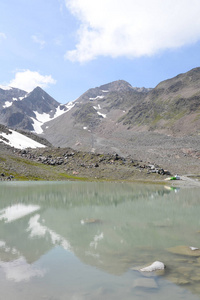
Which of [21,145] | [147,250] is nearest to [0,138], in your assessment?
[21,145]

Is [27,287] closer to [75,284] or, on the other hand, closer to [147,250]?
[75,284]

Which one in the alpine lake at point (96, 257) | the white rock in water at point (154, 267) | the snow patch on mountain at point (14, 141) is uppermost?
the snow patch on mountain at point (14, 141)

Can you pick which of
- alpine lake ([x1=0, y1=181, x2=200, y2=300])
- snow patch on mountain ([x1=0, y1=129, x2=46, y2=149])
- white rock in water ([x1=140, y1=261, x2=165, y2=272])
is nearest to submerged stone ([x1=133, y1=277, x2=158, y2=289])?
alpine lake ([x1=0, y1=181, x2=200, y2=300])

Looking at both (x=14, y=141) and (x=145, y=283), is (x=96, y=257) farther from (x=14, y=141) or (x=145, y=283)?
(x=14, y=141)

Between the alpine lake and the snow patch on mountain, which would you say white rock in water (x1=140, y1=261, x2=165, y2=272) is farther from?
the snow patch on mountain

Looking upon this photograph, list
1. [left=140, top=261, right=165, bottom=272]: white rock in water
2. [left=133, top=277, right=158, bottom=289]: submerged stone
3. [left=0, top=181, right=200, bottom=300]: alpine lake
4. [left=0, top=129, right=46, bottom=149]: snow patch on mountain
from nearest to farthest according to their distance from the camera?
[left=0, top=181, right=200, bottom=300]: alpine lake → [left=133, top=277, right=158, bottom=289]: submerged stone → [left=140, top=261, right=165, bottom=272]: white rock in water → [left=0, top=129, right=46, bottom=149]: snow patch on mountain

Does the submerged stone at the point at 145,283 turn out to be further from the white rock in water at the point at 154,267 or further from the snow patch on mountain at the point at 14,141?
the snow patch on mountain at the point at 14,141

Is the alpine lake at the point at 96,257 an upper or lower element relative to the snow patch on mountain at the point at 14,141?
lower

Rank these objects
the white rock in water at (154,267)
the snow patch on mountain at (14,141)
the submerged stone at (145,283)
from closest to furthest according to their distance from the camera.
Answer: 1. the submerged stone at (145,283)
2. the white rock in water at (154,267)
3. the snow patch on mountain at (14,141)

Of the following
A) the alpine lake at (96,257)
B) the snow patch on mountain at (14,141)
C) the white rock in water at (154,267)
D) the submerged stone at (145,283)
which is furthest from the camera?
the snow patch on mountain at (14,141)

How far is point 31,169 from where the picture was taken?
324ft

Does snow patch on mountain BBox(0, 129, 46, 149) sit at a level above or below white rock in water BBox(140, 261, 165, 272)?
above

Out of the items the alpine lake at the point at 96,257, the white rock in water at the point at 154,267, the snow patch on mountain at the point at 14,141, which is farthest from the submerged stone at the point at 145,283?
the snow patch on mountain at the point at 14,141

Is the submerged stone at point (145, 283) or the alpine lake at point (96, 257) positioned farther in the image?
the submerged stone at point (145, 283)
